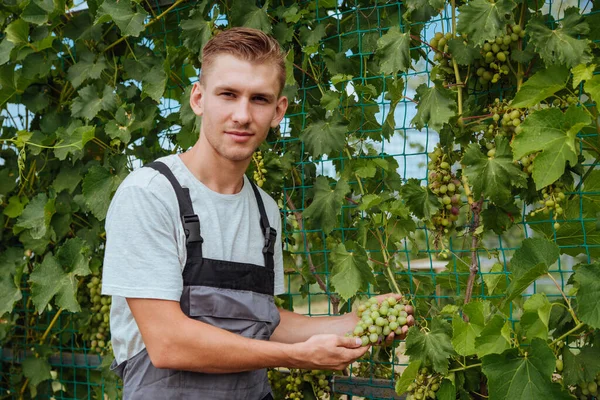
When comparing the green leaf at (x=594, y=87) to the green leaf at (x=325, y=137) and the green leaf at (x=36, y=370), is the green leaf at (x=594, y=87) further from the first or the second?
the green leaf at (x=36, y=370)

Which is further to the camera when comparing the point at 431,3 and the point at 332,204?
the point at 332,204

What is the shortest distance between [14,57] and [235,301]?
175 centimetres

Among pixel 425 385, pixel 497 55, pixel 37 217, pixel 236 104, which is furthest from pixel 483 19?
pixel 37 217

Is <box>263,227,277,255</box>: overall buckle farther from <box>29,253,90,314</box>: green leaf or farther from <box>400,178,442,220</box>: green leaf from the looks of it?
<box>29,253,90,314</box>: green leaf

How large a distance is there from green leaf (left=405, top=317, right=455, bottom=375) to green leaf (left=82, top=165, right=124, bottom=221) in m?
1.33

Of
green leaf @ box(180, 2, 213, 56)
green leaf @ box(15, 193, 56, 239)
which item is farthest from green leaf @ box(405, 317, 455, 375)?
green leaf @ box(15, 193, 56, 239)

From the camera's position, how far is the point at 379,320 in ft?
6.39

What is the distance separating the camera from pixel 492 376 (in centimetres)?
176

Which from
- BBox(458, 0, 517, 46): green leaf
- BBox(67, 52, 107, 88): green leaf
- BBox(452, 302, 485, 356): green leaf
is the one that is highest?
BBox(67, 52, 107, 88): green leaf

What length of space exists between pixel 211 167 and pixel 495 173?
835mm

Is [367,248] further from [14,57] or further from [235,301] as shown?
[14,57]

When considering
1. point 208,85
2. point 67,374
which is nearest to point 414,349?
point 208,85

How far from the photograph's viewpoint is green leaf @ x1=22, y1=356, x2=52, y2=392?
3086mm

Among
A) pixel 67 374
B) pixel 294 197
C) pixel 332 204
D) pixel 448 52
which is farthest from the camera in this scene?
pixel 67 374
